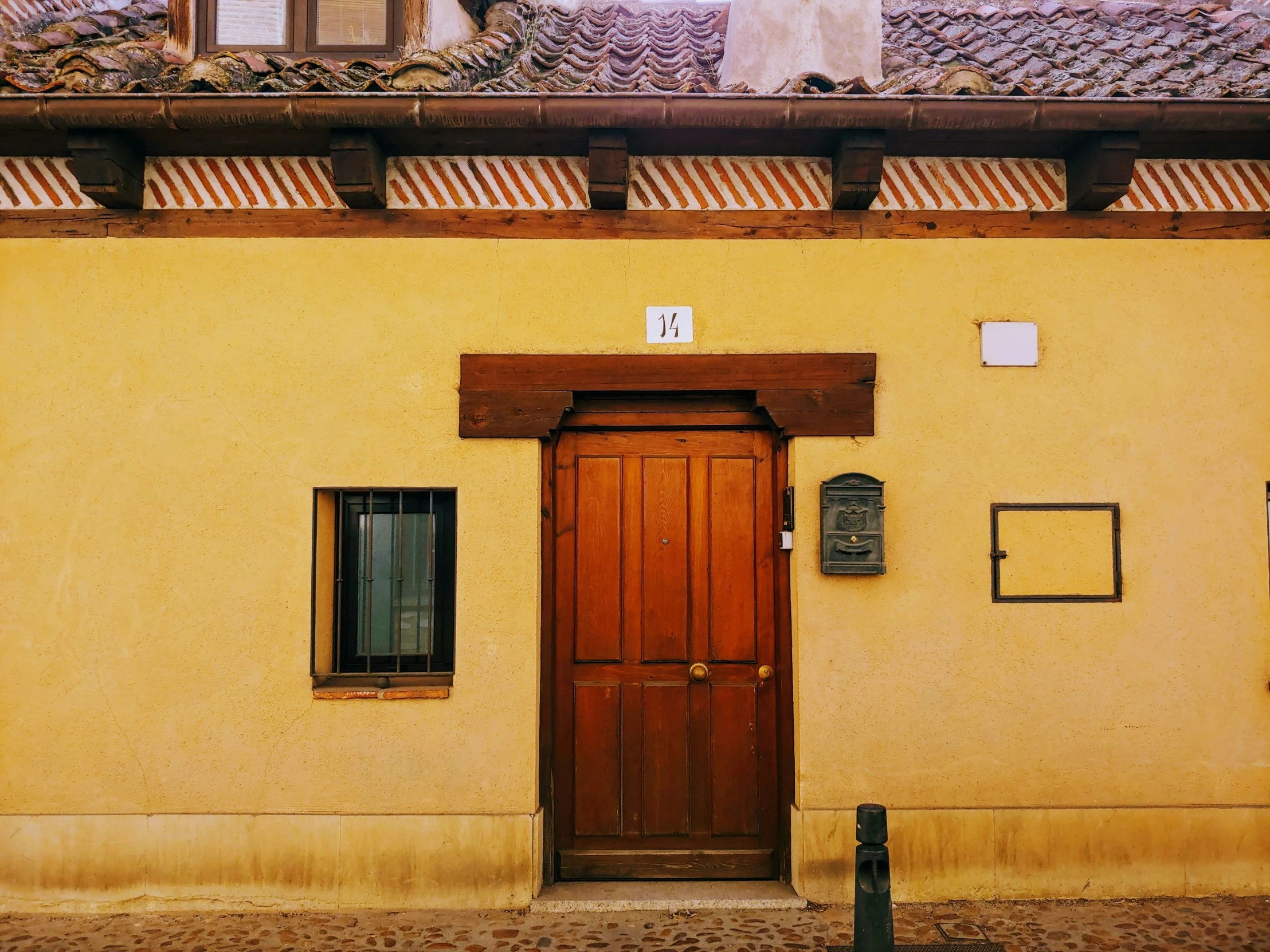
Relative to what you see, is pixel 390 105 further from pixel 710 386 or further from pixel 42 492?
pixel 42 492

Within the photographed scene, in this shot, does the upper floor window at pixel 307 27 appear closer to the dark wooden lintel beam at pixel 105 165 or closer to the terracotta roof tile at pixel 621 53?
the terracotta roof tile at pixel 621 53

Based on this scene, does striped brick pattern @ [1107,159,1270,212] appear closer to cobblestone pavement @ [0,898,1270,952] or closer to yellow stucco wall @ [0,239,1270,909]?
yellow stucco wall @ [0,239,1270,909]

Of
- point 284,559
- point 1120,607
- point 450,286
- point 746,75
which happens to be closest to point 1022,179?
Result: point 746,75

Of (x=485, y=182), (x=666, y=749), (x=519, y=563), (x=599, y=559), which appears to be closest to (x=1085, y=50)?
(x=485, y=182)

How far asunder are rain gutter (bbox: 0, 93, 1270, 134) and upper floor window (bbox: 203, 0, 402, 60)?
1240 mm

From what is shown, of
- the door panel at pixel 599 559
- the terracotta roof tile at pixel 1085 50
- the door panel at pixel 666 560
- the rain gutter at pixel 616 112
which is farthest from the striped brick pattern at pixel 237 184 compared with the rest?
the terracotta roof tile at pixel 1085 50

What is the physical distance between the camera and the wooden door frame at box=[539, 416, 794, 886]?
418cm

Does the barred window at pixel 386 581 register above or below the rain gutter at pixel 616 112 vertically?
below

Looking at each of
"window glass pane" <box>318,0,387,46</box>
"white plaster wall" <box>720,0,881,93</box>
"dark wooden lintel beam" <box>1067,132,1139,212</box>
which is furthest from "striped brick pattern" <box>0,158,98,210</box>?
"dark wooden lintel beam" <box>1067,132,1139,212</box>

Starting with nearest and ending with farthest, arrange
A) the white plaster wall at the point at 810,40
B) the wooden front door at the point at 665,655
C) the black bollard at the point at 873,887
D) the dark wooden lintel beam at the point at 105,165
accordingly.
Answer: the black bollard at the point at 873,887
the dark wooden lintel beam at the point at 105,165
the wooden front door at the point at 665,655
the white plaster wall at the point at 810,40

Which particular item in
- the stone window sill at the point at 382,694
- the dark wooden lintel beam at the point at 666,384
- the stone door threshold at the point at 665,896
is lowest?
the stone door threshold at the point at 665,896

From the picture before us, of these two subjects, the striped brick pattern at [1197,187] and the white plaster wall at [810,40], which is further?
the white plaster wall at [810,40]

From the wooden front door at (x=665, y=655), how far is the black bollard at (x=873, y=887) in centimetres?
139

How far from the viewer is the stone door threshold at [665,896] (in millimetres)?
3957
